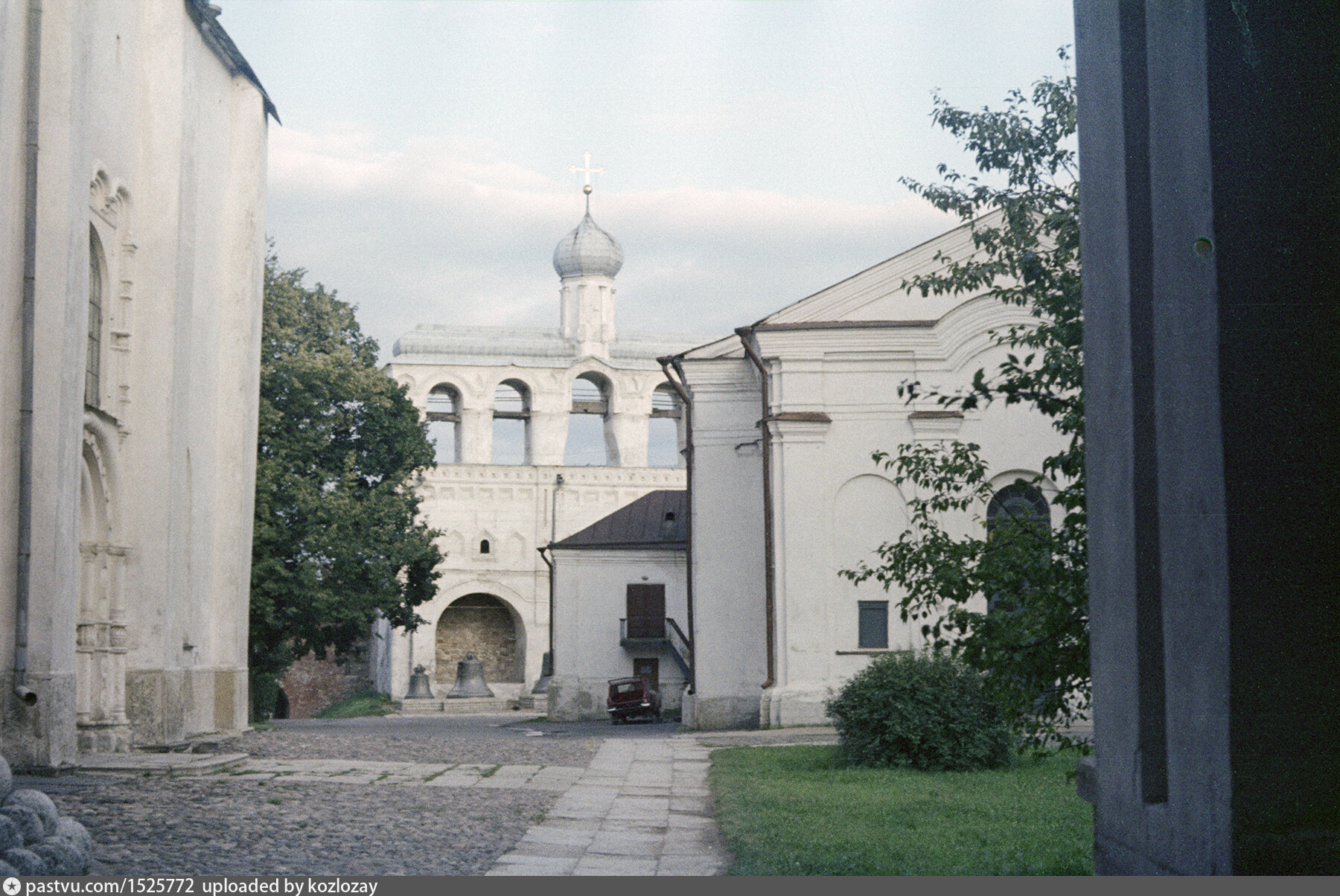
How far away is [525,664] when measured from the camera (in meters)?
48.8

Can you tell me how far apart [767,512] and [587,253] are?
28.0 metres

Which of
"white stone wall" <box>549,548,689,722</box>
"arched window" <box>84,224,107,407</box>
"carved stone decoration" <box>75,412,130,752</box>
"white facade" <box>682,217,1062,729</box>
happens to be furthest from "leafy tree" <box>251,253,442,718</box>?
"carved stone decoration" <box>75,412,130,752</box>

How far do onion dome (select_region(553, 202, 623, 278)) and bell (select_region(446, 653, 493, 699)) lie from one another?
14826 millimetres

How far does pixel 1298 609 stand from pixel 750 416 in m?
21.9

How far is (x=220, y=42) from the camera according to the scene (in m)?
21.4

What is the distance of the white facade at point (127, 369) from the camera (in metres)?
13.3

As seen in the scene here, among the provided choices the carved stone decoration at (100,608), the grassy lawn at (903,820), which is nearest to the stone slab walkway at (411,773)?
the grassy lawn at (903,820)

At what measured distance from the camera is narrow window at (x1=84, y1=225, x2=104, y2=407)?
1694cm

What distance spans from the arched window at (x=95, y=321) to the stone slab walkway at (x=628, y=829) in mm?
7488

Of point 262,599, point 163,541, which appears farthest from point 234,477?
point 262,599

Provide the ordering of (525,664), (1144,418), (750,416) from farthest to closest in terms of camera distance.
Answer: (525,664), (750,416), (1144,418)

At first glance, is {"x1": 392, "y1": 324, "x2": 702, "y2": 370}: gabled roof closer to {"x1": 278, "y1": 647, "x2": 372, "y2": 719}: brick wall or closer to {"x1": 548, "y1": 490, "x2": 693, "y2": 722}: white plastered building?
{"x1": 278, "y1": 647, "x2": 372, "y2": 719}: brick wall

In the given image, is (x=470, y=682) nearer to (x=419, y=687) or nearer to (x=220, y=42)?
(x=419, y=687)

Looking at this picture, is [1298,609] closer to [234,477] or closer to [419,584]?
[234,477]
